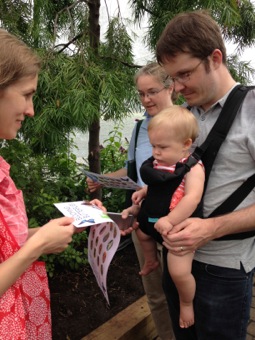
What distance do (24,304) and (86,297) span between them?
147 cm

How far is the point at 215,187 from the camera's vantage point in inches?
55.4

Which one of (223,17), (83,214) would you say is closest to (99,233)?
(83,214)

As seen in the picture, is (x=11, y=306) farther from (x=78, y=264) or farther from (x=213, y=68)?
(x=78, y=264)

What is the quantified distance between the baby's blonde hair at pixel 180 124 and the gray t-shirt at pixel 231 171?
7 centimetres

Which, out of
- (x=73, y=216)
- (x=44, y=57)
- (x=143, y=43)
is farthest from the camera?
(x=143, y=43)

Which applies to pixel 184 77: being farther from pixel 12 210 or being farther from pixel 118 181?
pixel 12 210

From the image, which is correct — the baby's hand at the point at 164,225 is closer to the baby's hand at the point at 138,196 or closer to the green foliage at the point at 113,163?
the baby's hand at the point at 138,196

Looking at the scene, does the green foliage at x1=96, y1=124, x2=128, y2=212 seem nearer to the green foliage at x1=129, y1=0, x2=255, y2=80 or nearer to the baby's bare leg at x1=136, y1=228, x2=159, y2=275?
the green foliage at x1=129, y1=0, x2=255, y2=80

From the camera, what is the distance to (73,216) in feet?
→ 4.25

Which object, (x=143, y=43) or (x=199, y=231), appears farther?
(x=143, y=43)

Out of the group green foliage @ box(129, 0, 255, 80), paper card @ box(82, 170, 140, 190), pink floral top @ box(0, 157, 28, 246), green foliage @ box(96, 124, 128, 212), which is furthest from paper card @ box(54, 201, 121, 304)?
green foliage @ box(96, 124, 128, 212)

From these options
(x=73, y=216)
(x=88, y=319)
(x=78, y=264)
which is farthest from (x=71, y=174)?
(x=73, y=216)

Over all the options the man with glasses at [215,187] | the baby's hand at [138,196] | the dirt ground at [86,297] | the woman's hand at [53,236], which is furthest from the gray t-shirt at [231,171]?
the dirt ground at [86,297]

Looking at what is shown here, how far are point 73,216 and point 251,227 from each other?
27.2 inches
